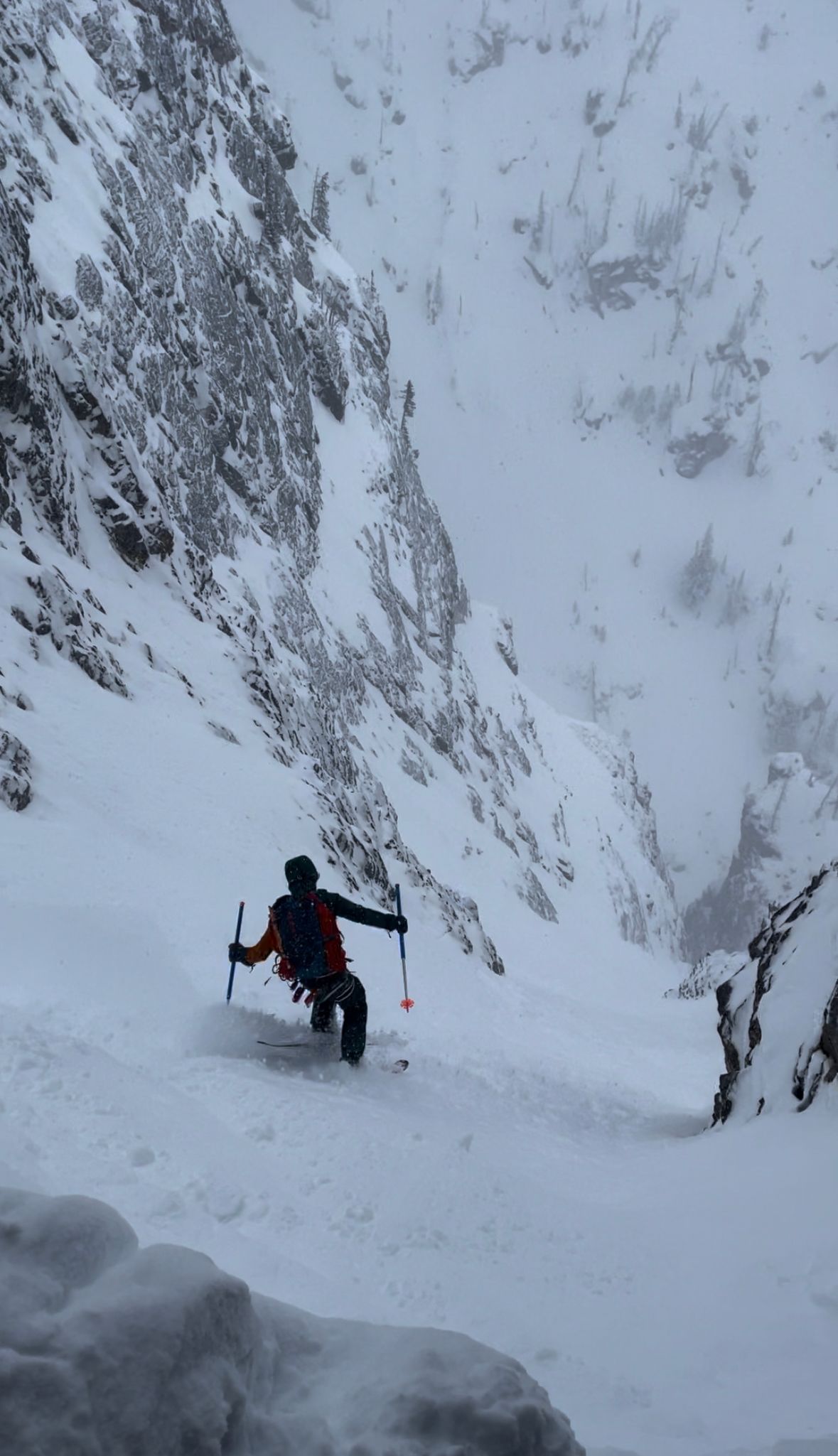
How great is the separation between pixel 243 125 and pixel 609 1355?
62.7 meters

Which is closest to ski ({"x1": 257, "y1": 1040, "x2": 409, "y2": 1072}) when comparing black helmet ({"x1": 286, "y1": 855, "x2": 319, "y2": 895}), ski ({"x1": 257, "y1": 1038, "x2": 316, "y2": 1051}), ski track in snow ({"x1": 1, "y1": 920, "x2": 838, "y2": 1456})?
Answer: ski ({"x1": 257, "y1": 1038, "x2": 316, "y2": 1051})

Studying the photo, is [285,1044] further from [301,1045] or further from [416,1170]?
[416,1170]

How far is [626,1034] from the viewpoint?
867 inches

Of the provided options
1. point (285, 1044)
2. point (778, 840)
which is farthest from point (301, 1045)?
point (778, 840)

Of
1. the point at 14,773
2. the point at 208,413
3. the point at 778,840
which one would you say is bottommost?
the point at 14,773

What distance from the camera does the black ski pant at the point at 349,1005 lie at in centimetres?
820

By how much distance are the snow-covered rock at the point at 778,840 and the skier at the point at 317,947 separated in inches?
5424

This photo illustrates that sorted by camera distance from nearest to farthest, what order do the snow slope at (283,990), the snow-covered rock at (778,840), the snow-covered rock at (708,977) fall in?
the snow slope at (283,990)
the snow-covered rock at (708,977)
the snow-covered rock at (778,840)

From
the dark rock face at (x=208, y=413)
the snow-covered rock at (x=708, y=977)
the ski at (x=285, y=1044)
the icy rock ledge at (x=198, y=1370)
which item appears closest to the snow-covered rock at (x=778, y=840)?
the dark rock face at (x=208, y=413)

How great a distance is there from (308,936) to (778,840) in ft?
478

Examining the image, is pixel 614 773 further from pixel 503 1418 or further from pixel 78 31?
pixel 503 1418

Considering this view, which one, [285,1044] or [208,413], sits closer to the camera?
[285,1044]

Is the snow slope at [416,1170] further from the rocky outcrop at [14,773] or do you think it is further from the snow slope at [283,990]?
the rocky outcrop at [14,773]

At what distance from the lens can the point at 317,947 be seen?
8.05 meters
